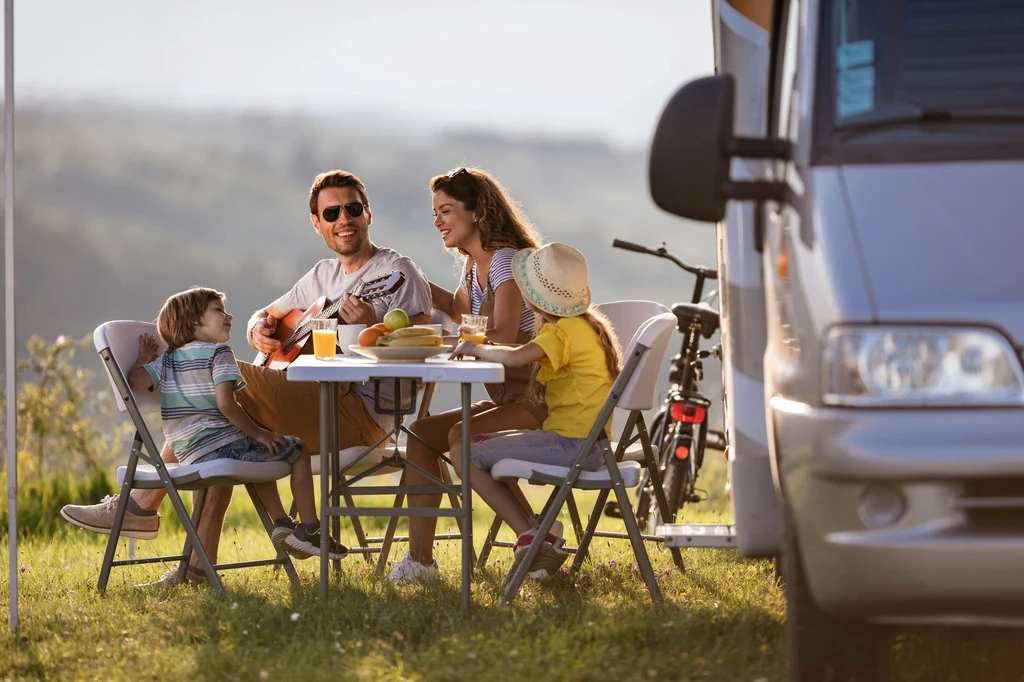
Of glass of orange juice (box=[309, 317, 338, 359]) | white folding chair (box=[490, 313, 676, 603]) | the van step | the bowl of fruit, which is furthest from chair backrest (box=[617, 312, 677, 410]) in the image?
glass of orange juice (box=[309, 317, 338, 359])

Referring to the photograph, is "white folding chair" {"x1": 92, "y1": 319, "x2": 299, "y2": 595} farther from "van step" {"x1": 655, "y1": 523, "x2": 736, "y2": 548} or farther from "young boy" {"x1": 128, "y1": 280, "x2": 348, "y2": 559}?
"van step" {"x1": 655, "y1": 523, "x2": 736, "y2": 548}

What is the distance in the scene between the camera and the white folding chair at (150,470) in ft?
15.5

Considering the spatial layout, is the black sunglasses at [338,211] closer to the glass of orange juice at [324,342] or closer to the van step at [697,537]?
the glass of orange juice at [324,342]

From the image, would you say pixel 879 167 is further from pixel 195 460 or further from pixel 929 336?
pixel 195 460

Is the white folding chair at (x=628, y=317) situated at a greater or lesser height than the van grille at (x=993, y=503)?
greater

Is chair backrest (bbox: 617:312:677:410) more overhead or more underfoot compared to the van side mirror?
more underfoot

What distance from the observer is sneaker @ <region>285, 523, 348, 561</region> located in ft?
15.9

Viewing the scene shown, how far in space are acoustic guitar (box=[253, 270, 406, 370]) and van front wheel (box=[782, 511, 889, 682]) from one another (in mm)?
2940

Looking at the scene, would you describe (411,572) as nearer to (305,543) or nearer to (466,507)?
(305,543)

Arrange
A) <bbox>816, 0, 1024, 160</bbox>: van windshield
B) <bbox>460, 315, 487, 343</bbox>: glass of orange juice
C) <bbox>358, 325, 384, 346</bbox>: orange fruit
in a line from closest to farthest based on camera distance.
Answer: <bbox>816, 0, 1024, 160</bbox>: van windshield, <bbox>358, 325, 384, 346</bbox>: orange fruit, <bbox>460, 315, 487, 343</bbox>: glass of orange juice

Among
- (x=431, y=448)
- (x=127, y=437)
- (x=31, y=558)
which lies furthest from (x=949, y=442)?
(x=127, y=437)

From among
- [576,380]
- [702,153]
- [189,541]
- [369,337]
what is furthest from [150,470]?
[702,153]

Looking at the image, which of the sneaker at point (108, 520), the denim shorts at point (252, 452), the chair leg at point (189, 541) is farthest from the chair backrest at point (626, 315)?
the sneaker at point (108, 520)

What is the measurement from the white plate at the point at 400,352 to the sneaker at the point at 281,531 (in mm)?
923
